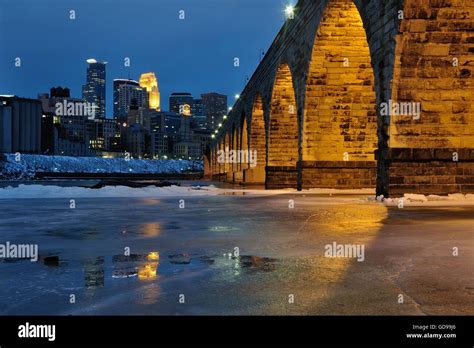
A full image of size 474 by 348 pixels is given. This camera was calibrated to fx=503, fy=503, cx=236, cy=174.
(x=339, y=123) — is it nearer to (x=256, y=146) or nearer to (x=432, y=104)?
(x=432, y=104)

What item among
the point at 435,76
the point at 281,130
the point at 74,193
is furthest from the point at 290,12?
the point at 74,193

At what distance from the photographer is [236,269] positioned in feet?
13.3

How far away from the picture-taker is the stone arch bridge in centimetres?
1185

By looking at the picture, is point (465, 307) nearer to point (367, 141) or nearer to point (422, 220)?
point (422, 220)

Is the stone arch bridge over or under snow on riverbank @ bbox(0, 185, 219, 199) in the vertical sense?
over

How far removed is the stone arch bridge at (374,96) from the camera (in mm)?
11852

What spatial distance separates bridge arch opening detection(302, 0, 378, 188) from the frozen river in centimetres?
1349

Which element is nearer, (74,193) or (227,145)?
(74,193)

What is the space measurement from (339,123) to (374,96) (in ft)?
5.78

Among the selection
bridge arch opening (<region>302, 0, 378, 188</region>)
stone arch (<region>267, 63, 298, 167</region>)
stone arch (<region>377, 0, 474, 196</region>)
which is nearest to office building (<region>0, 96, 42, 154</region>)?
stone arch (<region>267, 63, 298, 167</region>)

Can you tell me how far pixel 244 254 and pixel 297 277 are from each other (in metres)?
1.06

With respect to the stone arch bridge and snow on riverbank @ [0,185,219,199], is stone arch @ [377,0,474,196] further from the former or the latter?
snow on riverbank @ [0,185,219,199]

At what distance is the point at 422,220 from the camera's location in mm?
7703
